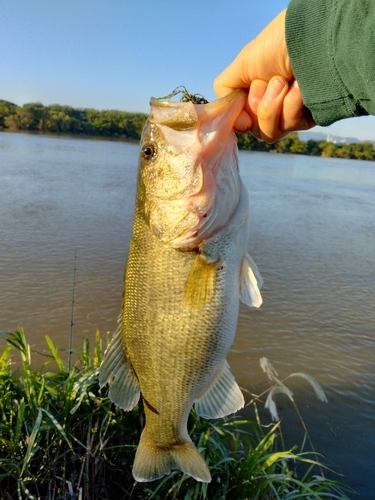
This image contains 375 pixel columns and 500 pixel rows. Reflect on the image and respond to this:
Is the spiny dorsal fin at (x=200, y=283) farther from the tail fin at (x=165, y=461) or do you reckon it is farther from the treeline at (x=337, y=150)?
the treeline at (x=337, y=150)

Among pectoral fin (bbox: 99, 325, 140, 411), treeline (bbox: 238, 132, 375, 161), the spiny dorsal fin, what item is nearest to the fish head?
the spiny dorsal fin

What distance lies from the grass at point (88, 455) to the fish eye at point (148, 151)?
186 cm

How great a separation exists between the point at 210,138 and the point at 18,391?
2410 mm

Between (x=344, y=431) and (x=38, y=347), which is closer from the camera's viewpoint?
(x=344, y=431)

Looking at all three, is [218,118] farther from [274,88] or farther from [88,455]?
[88,455]

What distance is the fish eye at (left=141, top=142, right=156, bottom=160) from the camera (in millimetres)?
2129

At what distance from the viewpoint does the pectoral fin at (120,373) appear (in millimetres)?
2281

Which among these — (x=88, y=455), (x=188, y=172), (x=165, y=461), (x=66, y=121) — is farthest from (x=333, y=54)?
(x=66, y=121)

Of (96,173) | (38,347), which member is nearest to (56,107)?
(96,173)

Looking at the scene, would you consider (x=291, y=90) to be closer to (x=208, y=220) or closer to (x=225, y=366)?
(x=208, y=220)

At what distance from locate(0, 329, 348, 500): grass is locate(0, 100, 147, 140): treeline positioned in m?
56.5

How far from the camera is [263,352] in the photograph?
6203 mm

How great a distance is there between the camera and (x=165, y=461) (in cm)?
238

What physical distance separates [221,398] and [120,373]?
0.59 m
